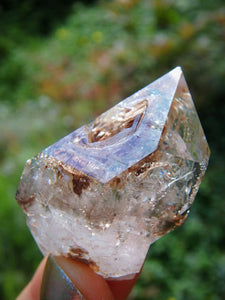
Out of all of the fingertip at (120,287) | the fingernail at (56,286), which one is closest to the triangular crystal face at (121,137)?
the fingernail at (56,286)

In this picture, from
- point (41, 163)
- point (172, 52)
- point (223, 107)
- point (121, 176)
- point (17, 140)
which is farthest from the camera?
point (17, 140)

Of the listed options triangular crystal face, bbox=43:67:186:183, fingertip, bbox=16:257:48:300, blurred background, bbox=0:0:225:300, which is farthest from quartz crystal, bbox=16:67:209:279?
blurred background, bbox=0:0:225:300

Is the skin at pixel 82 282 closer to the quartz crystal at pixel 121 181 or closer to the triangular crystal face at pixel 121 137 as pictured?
the quartz crystal at pixel 121 181

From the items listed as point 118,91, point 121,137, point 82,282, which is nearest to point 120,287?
point 82,282

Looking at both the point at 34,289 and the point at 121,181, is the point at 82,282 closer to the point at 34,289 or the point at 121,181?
Result: the point at 34,289

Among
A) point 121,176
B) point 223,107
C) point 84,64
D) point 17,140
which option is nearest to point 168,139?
point 121,176

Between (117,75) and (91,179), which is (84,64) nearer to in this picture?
(117,75)

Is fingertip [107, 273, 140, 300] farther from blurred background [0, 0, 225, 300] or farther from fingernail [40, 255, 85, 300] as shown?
blurred background [0, 0, 225, 300]
